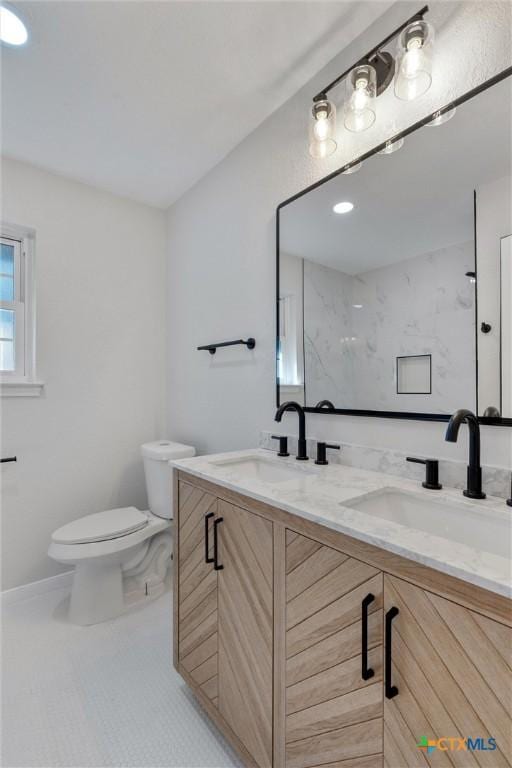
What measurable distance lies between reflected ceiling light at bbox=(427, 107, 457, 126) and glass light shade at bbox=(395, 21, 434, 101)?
9cm

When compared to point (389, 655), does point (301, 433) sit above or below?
above

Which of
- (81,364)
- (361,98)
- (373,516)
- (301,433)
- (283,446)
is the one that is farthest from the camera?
(81,364)

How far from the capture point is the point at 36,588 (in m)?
2.09

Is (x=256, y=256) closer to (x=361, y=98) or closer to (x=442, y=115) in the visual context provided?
(x=361, y=98)

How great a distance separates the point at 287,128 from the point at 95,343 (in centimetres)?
164

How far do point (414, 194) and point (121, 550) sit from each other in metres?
2.01

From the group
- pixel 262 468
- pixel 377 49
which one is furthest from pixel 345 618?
pixel 377 49

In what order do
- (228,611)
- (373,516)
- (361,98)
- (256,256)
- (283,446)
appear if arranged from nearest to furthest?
(373,516)
(228,611)
(361,98)
(283,446)
(256,256)

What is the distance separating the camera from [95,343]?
2350mm

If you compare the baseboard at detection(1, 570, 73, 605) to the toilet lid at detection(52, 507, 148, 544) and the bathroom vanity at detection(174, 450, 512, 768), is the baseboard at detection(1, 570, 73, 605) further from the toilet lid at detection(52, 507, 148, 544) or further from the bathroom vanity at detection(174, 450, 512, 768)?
the bathroom vanity at detection(174, 450, 512, 768)

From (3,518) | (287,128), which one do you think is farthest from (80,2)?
(3,518)

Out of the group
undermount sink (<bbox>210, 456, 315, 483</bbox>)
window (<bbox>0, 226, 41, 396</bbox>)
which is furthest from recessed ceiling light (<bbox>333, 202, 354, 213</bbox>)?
window (<bbox>0, 226, 41, 396</bbox>)

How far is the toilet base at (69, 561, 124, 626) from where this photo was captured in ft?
6.08

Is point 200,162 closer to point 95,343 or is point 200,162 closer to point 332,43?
point 332,43
